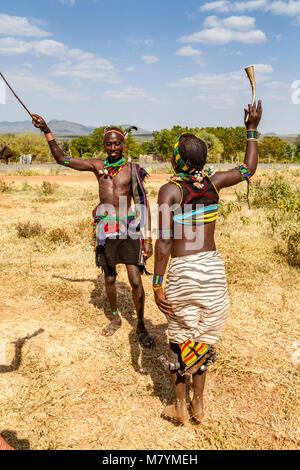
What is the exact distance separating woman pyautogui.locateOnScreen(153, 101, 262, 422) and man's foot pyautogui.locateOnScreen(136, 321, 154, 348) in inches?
46.7

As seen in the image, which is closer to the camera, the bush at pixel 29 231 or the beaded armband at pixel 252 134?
the beaded armband at pixel 252 134

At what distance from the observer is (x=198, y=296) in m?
2.28

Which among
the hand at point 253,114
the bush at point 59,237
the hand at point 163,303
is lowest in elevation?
the bush at point 59,237

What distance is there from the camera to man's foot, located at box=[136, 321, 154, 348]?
3580 mm

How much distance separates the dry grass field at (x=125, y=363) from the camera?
2.52 metres

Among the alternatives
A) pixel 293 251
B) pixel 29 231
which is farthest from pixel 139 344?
pixel 29 231

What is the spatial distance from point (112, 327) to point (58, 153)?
5.83 ft

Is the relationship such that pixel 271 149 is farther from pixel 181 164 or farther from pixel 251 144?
pixel 181 164

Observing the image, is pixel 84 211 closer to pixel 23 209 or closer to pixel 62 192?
pixel 23 209

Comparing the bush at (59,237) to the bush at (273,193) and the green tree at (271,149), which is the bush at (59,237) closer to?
the bush at (273,193)

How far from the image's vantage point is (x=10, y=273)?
5.20 m

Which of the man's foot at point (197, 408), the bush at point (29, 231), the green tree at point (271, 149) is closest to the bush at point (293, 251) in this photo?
the man's foot at point (197, 408)

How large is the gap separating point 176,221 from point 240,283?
285cm

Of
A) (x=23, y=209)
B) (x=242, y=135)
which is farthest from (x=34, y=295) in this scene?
(x=242, y=135)
